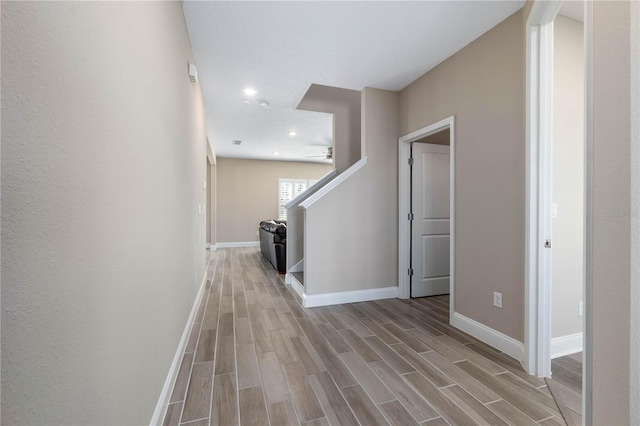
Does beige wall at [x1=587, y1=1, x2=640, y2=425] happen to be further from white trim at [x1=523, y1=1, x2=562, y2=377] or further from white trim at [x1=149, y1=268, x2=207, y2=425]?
white trim at [x1=149, y1=268, x2=207, y2=425]

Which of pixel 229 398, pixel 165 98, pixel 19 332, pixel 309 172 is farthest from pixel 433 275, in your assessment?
pixel 309 172

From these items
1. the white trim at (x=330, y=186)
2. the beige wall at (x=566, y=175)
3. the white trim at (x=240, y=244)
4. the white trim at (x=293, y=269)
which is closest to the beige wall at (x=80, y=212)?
the white trim at (x=330, y=186)

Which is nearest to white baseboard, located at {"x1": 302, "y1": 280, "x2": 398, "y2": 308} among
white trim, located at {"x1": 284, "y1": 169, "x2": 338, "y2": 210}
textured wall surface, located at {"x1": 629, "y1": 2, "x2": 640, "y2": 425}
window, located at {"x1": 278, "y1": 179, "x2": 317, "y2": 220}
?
white trim, located at {"x1": 284, "y1": 169, "x2": 338, "y2": 210}

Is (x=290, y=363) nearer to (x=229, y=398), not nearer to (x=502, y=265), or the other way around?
(x=229, y=398)

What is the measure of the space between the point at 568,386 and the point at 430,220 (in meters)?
2.06

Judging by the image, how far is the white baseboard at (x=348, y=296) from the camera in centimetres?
316

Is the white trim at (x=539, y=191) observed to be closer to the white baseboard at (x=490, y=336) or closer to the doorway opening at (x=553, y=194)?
the doorway opening at (x=553, y=194)

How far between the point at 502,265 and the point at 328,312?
67.2 inches

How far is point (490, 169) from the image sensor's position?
89.0 inches

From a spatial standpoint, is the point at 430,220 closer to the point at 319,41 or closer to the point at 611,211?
the point at 319,41

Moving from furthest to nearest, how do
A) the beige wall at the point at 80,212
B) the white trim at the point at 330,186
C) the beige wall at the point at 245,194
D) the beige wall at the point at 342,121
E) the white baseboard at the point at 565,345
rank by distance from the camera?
1. the beige wall at the point at 245,194
2. the beige wall at the point at 342,121
3. the white trim at the point at 330,186
4. the white baseboard at the point at 565,345
5. the beige wall at the point at 80,212

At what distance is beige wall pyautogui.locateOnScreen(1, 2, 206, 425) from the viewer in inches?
19.5

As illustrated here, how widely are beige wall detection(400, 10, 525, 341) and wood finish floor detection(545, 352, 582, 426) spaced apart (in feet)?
0.94

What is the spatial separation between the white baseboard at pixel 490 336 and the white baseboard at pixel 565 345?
0.89 ft
